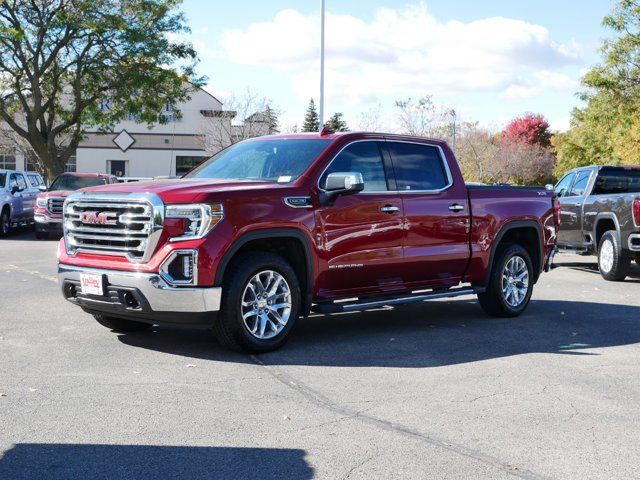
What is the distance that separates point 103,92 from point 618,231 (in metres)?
23.2

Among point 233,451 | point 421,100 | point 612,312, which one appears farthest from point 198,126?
point 233,451

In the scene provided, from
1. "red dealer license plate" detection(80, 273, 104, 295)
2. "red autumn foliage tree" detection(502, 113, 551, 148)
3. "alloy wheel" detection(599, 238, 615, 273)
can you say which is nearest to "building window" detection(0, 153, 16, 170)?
"red autumn foliage tree" detection(502, 113, 551, 148)

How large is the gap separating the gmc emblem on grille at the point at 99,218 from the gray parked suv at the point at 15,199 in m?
15.0

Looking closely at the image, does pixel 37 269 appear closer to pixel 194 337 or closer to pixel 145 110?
pixel 194 337

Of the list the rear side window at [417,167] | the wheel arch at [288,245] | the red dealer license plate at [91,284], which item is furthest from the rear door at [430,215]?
the red dealer license plate at [91,284]

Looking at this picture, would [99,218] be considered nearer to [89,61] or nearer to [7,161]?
[89,61]

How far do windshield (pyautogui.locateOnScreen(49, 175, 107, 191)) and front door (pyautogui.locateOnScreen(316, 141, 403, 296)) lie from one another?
49.5 feet

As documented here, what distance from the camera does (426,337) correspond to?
825 cm

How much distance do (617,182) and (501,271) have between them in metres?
6.57

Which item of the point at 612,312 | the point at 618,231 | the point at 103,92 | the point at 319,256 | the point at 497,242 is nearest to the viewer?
the point at 319,256

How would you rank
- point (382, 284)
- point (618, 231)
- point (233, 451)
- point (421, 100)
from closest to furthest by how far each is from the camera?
point (233, 451)
point (382, 284)
point (618, 231)
point (421, 100)

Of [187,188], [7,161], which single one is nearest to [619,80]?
[187,188]

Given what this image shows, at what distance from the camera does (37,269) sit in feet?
46.1

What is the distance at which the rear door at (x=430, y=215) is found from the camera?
27.4ft
